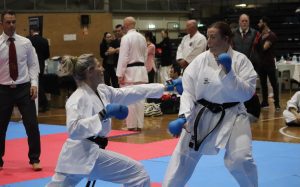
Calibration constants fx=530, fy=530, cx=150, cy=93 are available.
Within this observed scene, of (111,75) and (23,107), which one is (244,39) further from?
(23,107)

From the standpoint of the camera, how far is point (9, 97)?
20.7 ft

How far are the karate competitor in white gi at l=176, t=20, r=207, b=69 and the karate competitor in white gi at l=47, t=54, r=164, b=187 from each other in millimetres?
5624

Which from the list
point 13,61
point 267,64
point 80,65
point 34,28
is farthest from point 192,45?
point 80,65

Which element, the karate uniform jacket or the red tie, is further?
the red tie

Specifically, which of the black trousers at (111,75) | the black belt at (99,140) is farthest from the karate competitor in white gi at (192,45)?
the black belt at (99,140)

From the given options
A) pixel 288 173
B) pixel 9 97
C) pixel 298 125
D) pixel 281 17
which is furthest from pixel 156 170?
pixel 281 17

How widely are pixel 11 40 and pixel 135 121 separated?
342 cm

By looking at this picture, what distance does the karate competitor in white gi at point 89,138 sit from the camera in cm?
374

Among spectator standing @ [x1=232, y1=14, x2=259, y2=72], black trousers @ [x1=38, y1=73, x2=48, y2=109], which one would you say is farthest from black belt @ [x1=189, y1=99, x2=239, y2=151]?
black trousers @ [x1=38, y1=73, x2=48, y2=109]

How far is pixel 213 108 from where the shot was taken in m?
4.22

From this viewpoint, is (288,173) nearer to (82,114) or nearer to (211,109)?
(211,109)

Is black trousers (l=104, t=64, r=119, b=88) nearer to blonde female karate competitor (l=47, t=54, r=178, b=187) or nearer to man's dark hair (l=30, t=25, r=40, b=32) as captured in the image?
man's dark hair (l=30, t=25, r=40, b=32)

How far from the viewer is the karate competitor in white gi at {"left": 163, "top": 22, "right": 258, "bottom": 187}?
4.11 meters

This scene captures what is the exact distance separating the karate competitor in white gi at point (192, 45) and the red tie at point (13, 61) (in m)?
3.94
